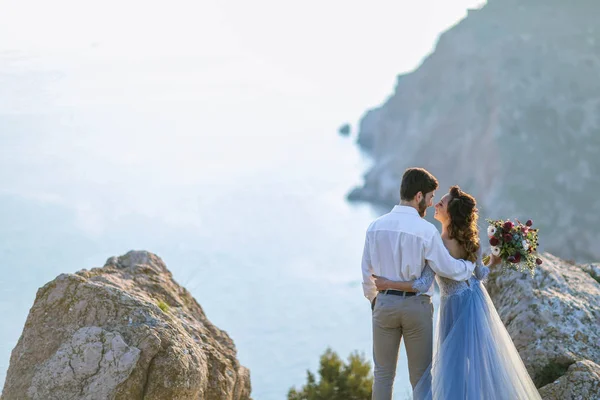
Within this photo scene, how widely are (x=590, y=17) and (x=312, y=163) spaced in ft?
160

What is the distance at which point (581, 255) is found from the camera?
89.5m

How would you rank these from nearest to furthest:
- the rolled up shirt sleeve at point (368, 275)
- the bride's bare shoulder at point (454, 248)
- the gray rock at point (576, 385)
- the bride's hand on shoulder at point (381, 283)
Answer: the bride's hand on shoulder at point (381, 283) → the rolled up shirt sleeve at point (368, 275) → the bride's bare shoulder at point (454, 248) → the gray rock at point (576, 385)

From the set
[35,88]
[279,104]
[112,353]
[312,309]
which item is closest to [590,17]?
[279,104]

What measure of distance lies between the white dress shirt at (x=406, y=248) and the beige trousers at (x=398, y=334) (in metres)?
0.18

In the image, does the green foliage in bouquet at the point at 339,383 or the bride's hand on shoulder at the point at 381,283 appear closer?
the bride's hand on shoulder at the point at 381,283

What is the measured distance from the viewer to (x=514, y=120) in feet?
329

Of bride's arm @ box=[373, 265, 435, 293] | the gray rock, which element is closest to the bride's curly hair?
bride's arm @ box=[373, 265, 435, 293]

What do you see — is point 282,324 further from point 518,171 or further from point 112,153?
point 518,171

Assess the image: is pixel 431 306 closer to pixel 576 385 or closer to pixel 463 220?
pixel 463 220

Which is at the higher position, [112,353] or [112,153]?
[112,153]

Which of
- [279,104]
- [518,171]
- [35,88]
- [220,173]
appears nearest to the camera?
[35,88]

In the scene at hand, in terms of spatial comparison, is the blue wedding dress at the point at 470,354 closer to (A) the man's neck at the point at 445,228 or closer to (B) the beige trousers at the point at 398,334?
(B) the beige trousers at the point at 398,334

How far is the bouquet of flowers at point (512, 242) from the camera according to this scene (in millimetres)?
7137

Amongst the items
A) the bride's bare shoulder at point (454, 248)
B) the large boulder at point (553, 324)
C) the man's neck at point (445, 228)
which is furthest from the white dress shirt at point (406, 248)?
the large boulder at point (553, 324)
